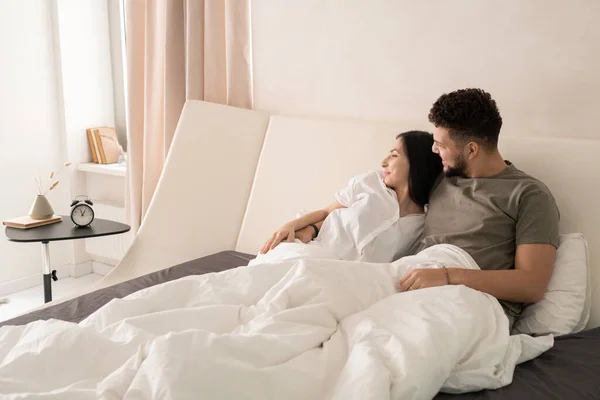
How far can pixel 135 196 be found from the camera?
123 inches

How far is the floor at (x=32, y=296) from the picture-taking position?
304cm

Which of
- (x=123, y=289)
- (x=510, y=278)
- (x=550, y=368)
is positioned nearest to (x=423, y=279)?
(x=510, y=278)

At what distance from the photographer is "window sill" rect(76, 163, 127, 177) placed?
10.9ft

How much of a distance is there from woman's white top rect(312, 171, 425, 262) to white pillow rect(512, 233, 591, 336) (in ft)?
1.46

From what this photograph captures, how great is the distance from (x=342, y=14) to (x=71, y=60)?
1698mm

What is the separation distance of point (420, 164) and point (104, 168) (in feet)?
6.60

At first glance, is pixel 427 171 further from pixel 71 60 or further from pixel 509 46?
pixel 71 60

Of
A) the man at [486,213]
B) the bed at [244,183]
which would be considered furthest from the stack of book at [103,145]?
the man at [486,213]

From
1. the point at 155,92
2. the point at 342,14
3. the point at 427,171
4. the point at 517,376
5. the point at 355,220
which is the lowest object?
the point at 517,376

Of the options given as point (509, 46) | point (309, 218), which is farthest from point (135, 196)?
point (509, 46)

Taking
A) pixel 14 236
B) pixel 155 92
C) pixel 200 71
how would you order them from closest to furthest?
pixel 14 236, pixel 200 71, pixel 155 92

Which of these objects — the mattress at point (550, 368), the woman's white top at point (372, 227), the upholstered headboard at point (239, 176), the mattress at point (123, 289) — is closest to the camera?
Result: the mattress at point (550, 368)

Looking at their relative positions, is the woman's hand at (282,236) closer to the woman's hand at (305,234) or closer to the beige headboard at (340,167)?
the woman's hand at (305,234)

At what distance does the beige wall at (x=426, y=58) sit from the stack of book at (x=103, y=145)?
117 cm
